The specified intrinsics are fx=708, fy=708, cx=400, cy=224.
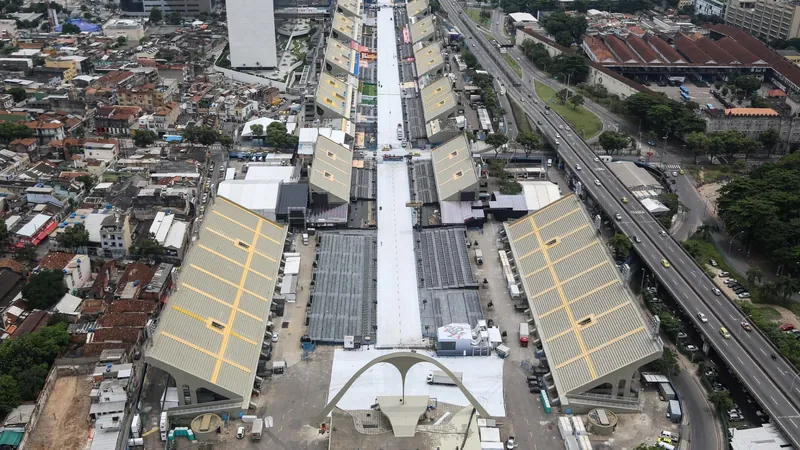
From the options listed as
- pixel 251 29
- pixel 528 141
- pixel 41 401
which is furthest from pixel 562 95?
pixel 41 401

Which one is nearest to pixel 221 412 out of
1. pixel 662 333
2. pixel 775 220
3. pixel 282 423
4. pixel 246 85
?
pixel 282 423

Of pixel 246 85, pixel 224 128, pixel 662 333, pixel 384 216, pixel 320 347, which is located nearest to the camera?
pixel 320 347

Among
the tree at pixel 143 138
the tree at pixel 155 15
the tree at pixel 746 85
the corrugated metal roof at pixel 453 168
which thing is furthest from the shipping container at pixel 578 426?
the tree at pixel 155 15

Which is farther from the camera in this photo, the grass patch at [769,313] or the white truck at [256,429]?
the grass patch at [769,313]

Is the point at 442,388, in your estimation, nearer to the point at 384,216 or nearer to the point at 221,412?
the point at 221,412

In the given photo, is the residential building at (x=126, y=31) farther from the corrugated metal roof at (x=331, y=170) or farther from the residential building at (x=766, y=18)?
the residential building at (x=766, y=18)

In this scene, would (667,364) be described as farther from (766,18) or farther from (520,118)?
(766,18)

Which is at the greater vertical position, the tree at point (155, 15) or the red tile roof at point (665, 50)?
the tree at point (155, 15)
